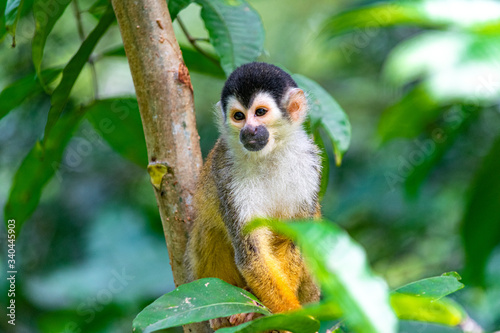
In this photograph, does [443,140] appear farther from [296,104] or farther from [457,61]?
[457,61]

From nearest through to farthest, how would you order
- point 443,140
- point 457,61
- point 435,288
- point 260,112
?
point 457,61, point 435,288, point 260,112, point 443,140

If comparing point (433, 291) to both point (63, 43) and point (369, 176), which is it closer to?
point (369, 176)

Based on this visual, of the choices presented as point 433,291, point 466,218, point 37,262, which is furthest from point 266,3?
point 433,291

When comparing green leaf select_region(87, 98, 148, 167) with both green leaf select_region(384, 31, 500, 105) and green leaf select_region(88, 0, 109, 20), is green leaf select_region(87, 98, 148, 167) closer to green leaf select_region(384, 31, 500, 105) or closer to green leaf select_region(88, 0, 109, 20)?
green leaf select_region(88, 0, 109, 20)

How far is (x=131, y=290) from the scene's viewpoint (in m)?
3.33

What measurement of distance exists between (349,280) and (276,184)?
1499 millimetres

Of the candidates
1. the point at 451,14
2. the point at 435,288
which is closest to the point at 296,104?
the point at 435,288

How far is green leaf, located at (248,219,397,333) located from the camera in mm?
735

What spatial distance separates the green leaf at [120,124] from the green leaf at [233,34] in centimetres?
59

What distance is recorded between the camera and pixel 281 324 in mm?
1182

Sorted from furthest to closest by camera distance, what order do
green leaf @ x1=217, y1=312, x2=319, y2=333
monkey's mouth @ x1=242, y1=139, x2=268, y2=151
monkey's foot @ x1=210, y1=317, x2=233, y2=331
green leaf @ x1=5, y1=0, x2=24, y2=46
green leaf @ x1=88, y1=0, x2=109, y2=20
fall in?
green leaf @ x1=88, y1=0, x2=109, y2=20, monkey's mouth @ x1=242, y1=139, x2=268, y2=151, monkey's foot @ x1=210, y1=317, x2=233, y2=331, green leaf @ x1=5, y1=0, x2=24, y2=46, green leaf @ x1=217, y1=312, x2=319, y2=333

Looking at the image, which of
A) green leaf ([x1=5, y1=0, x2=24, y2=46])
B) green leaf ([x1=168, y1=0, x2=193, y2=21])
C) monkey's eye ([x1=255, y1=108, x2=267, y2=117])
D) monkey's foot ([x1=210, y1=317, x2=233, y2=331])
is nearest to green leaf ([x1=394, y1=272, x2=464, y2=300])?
monkey's foot ([x1=210, y1=317, x2=233, y2=331])

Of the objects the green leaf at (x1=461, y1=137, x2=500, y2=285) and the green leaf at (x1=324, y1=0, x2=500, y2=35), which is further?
the green leaf at (x1=461, y1=137, x2=500, y2=285)

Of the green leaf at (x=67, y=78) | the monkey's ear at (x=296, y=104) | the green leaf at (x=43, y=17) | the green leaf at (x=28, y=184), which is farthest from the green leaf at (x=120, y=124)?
the monkey's ear at (x=296, y=104)
